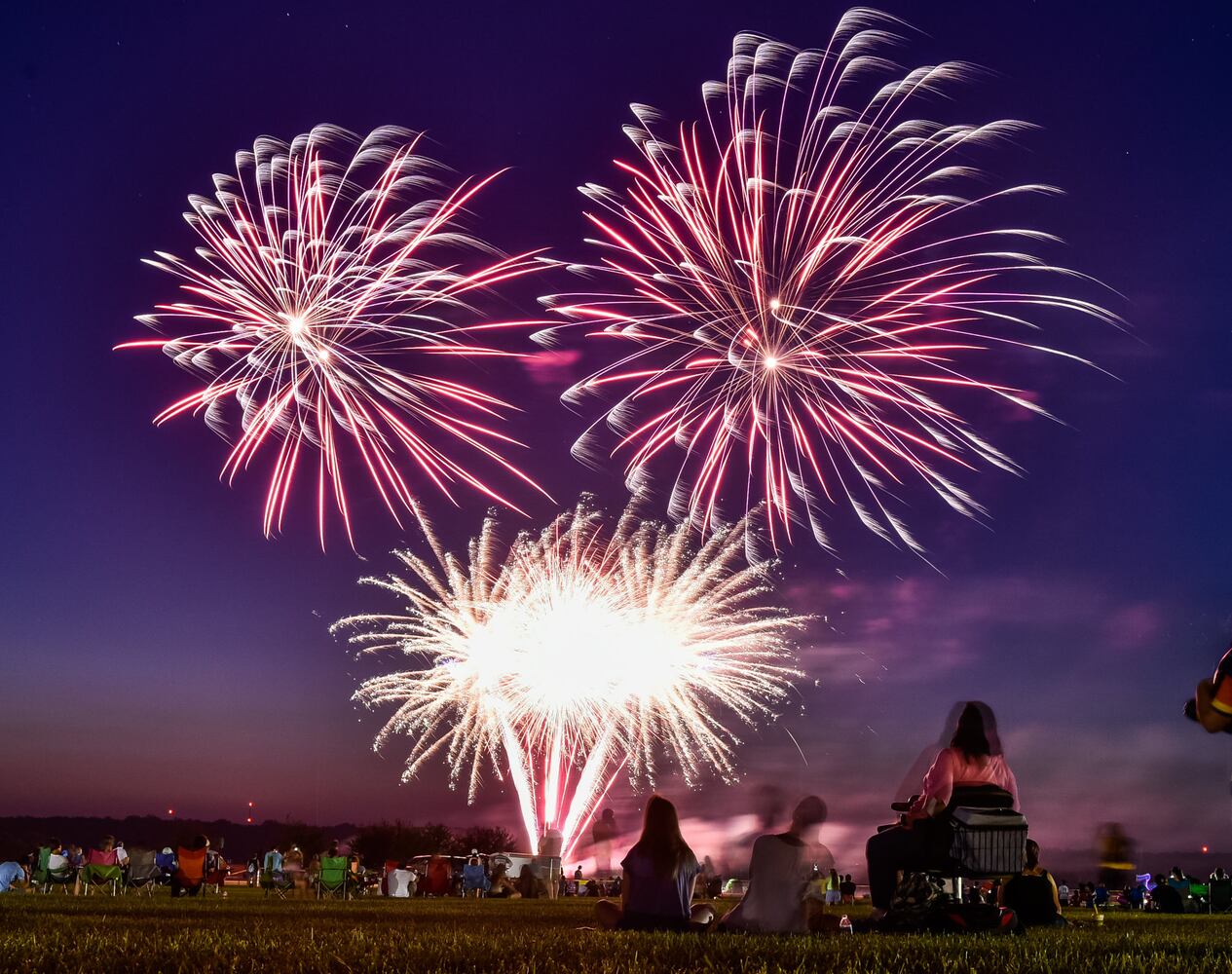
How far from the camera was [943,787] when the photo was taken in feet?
32.7

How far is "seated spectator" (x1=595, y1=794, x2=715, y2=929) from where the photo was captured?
32.3ft

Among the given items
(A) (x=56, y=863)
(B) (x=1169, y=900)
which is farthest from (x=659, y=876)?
(A) (x=56, y=863)

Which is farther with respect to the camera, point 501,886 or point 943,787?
point 501,886

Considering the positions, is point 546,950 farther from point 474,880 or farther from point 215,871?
point 215,871

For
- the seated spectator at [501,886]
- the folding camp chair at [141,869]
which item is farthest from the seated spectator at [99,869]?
the seated spectator at [501,886]

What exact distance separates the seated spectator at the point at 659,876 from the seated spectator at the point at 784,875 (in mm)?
436

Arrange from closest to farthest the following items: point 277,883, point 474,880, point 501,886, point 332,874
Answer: point 332,874
point 277,883
point 501,886
point 474,880

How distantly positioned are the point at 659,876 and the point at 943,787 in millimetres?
2373

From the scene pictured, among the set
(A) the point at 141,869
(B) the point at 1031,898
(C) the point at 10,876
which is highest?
(B) the point at 1031,898

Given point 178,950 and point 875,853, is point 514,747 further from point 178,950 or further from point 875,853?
point 178,950

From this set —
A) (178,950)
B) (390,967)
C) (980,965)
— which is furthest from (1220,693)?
(178,950)

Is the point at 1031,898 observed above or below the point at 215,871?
above

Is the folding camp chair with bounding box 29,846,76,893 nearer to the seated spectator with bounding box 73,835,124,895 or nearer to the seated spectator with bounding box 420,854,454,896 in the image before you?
the seated spectator with bounding box 73,835,124,895

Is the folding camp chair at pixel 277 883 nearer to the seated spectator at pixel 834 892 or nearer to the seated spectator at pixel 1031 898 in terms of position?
the seated spectator at pixel 834 892
